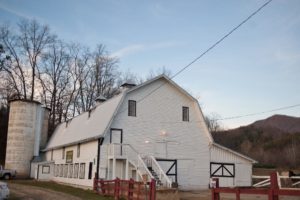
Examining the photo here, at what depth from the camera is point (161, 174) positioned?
24.7m

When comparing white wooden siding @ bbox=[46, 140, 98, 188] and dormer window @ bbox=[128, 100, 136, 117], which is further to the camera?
dormer window @ bbox=[128, 100, 136, 117]

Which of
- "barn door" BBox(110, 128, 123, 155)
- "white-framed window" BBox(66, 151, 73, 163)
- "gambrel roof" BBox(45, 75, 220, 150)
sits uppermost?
"gambrel roof" BBox(45, 75, 220, 150)

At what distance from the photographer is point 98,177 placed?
2559 centimetres

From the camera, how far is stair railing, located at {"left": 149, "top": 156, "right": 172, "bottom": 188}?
2366cm

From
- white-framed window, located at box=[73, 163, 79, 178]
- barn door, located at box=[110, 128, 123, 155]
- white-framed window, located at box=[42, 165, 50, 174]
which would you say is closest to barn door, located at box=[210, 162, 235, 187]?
barn door, located at box=[110, 128, 123, 155]

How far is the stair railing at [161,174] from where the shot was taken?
2366cm

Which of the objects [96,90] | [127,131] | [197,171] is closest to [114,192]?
[127,131]

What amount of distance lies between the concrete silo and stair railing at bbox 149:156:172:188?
18.6 m

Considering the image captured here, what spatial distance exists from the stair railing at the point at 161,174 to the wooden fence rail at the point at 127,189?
348 centimetres

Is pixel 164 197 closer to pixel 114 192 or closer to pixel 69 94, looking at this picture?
pixel 114 192

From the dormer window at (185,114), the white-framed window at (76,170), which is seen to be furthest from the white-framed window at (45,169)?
the dormer window at (185,114)

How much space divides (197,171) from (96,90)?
29.5 metres

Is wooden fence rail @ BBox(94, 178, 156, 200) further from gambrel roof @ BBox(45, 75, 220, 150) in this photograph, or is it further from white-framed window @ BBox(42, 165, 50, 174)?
white-framed window @ BBox(42, 165, 50, 174)

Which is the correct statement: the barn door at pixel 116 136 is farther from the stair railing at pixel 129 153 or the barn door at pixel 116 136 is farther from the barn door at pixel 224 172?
the barn door at pixel 224 172
